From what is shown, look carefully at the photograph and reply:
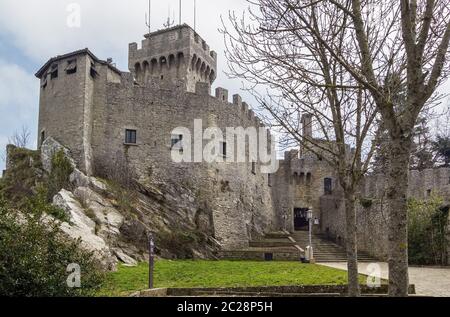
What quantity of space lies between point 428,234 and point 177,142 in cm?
1469

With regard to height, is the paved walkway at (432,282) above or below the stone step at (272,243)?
below

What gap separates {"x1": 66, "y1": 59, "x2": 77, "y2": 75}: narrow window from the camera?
27750 millimetres

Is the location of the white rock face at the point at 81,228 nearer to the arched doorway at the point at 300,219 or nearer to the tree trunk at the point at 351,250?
the tree trunk at the point at 351,250

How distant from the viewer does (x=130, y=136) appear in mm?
28922

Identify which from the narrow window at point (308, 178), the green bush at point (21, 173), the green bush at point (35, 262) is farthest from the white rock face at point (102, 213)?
the narrow window at point (308, 178)

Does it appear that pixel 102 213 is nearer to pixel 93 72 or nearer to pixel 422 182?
pixel 93 72

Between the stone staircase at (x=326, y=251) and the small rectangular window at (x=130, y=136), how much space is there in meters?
12.0

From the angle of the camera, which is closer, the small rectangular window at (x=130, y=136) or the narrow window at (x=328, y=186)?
the small rectangular window at (x=130, y=136)

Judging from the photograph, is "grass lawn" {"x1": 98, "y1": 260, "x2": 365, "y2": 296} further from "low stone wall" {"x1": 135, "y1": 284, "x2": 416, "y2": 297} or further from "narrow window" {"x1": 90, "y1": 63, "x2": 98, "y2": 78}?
"narrow window" {"x1": 90, "y1": 63, "x2": 98, "y2": 78}

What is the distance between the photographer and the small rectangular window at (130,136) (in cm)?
2877

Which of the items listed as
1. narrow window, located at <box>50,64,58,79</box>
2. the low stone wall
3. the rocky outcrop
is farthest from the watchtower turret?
the low stone wall

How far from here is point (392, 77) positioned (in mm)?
9195

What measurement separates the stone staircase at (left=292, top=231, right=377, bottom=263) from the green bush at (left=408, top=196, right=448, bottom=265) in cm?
369
